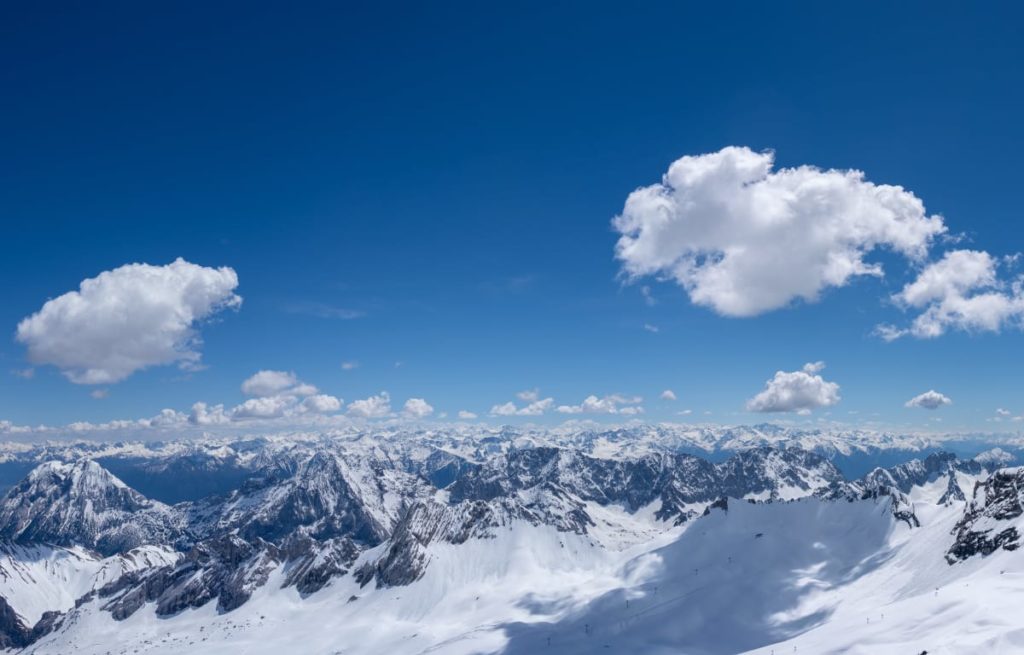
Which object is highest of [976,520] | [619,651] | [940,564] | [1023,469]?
[1023,469]

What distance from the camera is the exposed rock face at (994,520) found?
141125 mm

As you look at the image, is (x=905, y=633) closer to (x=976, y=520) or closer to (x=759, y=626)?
(x=976, y=520)

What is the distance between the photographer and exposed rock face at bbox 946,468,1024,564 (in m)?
141

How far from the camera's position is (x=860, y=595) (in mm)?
197000

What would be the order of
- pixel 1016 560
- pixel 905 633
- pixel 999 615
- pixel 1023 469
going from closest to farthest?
1. pixel 999 615
2. pixel 905 633
3. pixel 1016 560
4. pixel 1023 469

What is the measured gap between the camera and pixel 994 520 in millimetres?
153000

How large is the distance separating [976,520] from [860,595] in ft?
157

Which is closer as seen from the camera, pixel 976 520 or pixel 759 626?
pixel 976 520

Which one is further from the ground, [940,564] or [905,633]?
[905,633]

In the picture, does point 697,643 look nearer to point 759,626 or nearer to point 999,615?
point 759,626

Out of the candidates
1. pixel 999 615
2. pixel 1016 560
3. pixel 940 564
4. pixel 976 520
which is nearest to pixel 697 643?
pixel 940 564

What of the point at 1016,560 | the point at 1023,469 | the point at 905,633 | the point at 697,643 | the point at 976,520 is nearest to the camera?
the point at 905,633

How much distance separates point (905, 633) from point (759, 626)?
397 feet

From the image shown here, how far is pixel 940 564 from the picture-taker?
170 metres
